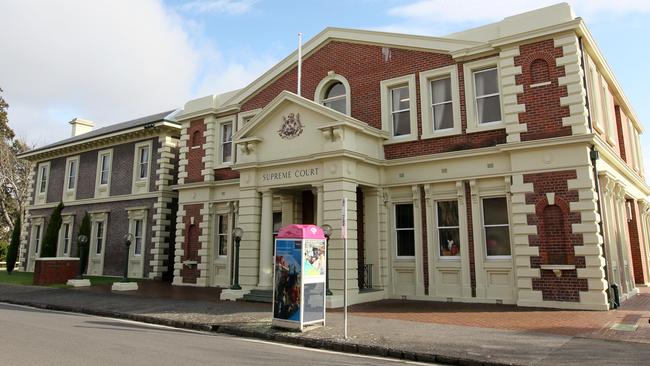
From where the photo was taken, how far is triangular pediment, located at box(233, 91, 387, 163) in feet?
49.4

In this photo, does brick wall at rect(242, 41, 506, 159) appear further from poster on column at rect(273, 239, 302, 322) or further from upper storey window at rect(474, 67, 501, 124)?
poster on column at rect(273, 239, 302, 322)

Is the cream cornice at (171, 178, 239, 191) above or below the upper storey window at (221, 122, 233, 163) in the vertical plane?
below

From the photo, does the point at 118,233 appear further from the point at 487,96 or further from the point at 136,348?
the point at 487,96

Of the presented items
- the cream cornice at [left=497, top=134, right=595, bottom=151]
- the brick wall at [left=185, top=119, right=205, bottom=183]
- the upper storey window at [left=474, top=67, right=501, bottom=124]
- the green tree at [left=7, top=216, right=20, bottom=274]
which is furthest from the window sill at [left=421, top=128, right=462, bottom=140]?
the green tree at [left=7, top=216, right=20, bottom=274]

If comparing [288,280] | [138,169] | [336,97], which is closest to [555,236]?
[288,280]

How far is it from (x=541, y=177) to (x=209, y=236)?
47.0ft

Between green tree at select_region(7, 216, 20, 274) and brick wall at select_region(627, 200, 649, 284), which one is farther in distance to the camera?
green tree at select_region(7, 216, 20, 274)

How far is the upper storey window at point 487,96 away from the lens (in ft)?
49.8

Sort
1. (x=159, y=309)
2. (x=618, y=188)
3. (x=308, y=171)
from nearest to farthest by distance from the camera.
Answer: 1. (x=159, y=309)
2. (x=308, y=171)
3. (x=618, y=188)

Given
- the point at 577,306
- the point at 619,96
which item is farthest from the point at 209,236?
the point at 619,96

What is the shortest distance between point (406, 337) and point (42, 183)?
32.9 m

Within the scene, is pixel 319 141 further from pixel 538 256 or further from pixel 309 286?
pixel 538 256

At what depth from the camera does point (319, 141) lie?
1555 centimetres

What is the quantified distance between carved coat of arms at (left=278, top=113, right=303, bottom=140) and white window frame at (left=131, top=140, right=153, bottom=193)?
13.1 meters
